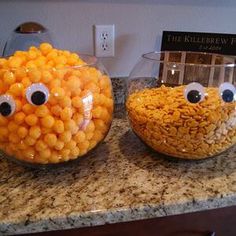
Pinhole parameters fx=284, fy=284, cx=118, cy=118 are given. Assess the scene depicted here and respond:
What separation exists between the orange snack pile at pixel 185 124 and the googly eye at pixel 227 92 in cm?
1

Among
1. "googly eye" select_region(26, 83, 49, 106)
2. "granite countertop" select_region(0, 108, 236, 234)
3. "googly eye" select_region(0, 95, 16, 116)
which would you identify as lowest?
"granite countertop" select_region(0, 108, 236, 234)

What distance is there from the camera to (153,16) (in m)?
0.99

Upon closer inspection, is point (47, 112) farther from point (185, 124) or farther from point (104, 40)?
point (104, 40)

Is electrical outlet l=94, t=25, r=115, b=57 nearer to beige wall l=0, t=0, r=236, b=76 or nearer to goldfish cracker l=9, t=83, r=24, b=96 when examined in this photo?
beige wall l=0, t=0, r=236, b=76

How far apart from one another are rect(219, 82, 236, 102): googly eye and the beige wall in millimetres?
474

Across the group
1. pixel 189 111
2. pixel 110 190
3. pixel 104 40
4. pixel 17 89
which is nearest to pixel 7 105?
pixel 17 89

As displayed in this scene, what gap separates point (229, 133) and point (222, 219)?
19 cm

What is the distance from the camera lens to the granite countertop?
0.53m

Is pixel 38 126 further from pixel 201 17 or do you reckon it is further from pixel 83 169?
pixel 201 17

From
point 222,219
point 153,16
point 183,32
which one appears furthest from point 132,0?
point 222,219

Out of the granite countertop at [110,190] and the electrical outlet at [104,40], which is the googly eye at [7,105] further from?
the electrical outlet at [104,40]

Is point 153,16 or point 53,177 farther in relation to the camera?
point 153,16

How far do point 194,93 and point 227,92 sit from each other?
0.08 meters

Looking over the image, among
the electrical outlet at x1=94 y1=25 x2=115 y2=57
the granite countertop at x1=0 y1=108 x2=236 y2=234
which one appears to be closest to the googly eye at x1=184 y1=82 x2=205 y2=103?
the granite countertop at x1=0 y1=108 x2=236 y2=234
